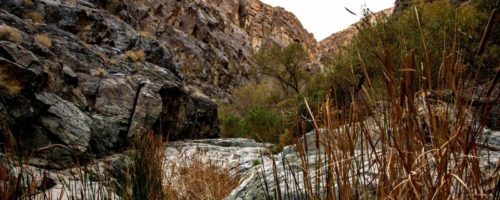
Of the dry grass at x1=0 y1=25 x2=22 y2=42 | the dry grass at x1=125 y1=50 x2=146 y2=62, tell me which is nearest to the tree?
the dry grass at x1=125 y1=50 x2=146 y2=62

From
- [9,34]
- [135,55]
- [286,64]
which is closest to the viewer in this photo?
[9,34]

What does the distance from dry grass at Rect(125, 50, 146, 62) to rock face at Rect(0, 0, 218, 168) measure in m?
0.03

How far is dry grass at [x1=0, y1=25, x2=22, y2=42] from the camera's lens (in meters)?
8.75

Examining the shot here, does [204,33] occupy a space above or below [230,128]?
above

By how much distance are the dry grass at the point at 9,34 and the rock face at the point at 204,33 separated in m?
10.2

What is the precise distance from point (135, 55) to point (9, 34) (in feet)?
17.7

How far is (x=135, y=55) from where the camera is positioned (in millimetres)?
14156

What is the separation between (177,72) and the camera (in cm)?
1702

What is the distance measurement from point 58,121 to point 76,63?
341 cm

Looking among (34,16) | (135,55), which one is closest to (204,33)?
(135,55)

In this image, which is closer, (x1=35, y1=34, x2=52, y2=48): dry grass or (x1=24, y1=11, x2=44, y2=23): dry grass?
(x1=35, y1=34, x2=52, y2=48): dry grass

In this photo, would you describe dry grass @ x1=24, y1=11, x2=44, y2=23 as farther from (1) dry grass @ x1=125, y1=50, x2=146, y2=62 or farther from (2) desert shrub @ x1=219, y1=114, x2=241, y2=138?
(2) desert shrub @ x1=219, y1=114, x2=241, y2=138

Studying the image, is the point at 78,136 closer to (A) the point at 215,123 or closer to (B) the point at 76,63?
(B) the point at 76,63

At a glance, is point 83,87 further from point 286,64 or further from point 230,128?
point 286,64
